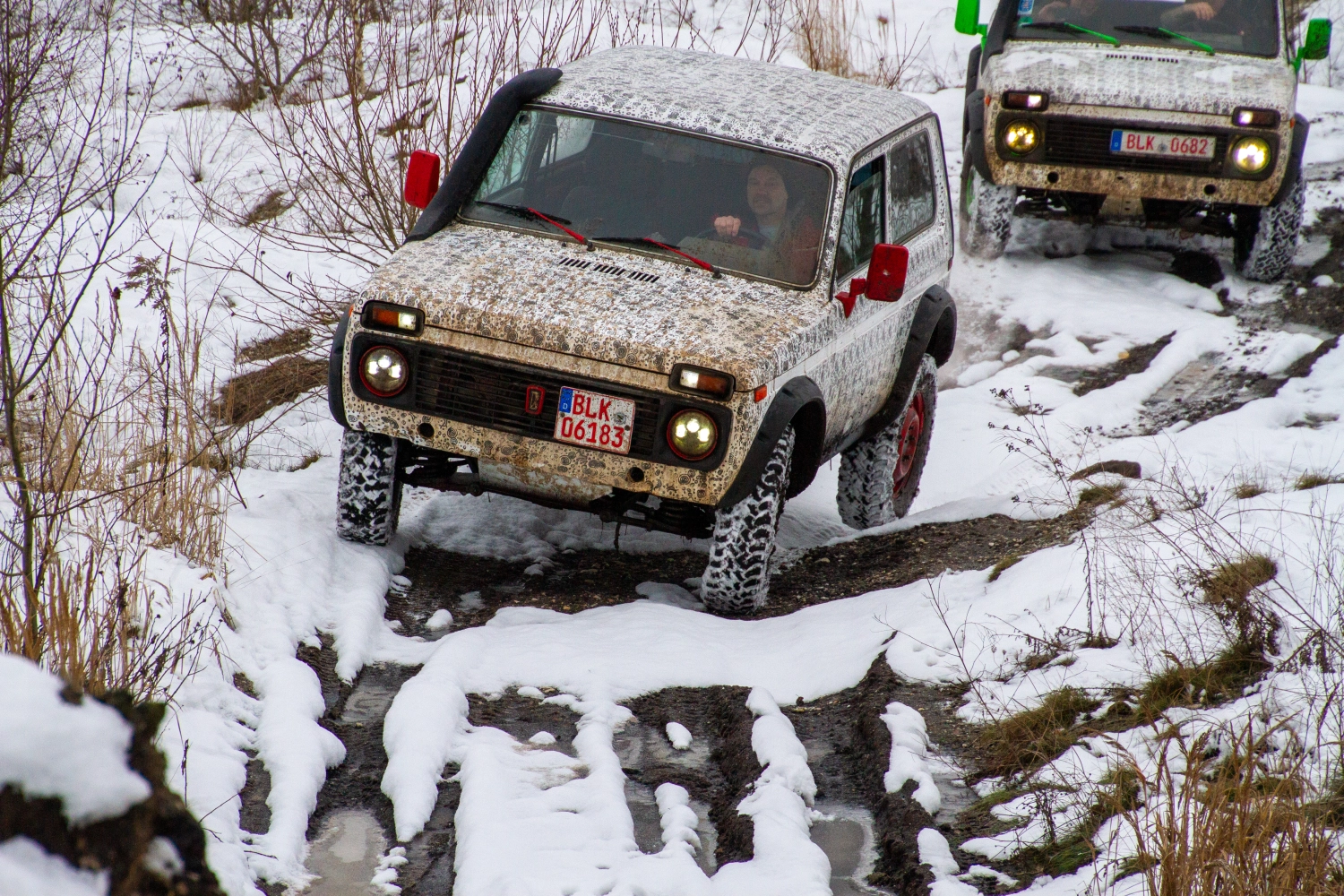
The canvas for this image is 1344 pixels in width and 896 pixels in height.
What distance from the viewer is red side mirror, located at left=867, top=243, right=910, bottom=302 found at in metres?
5.07

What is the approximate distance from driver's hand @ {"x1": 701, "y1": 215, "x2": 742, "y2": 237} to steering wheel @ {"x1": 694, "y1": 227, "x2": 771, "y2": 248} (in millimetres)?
10

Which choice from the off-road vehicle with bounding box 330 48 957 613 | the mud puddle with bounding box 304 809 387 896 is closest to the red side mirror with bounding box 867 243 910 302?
the off-road vehicle with bounding box 330 48 957 613

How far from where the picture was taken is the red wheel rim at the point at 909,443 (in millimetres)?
6734

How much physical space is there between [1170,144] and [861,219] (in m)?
3.97

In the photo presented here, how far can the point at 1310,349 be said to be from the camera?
8.13 metres

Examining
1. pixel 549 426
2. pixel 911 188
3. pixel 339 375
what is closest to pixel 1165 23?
pixel 911 188

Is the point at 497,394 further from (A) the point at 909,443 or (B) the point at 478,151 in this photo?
(A) the point at 909,443

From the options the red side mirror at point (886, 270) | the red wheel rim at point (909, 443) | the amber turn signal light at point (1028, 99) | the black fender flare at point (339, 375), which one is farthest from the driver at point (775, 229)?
the amber turn signal light at point (1028, 99)

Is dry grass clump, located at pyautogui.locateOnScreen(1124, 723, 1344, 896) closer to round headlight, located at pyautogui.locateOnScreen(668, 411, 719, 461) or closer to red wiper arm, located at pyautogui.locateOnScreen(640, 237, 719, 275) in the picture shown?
round headlight, located at pyautogui.locateOnScreen(668, 411, 719, 461)

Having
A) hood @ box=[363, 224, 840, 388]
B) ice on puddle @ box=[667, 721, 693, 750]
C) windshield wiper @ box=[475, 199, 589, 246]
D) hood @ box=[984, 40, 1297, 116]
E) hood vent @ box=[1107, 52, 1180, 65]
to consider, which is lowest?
ice on puddle @ box=[667, 721, 693, 750]

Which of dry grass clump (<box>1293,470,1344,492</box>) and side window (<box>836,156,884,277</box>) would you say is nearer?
dry grass clump (<box>1293,470,1344,492</box>)

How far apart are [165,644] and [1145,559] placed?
10.2 ft

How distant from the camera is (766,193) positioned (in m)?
5.29

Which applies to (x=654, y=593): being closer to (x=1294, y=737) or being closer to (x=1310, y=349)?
(x=1294, y=737)
